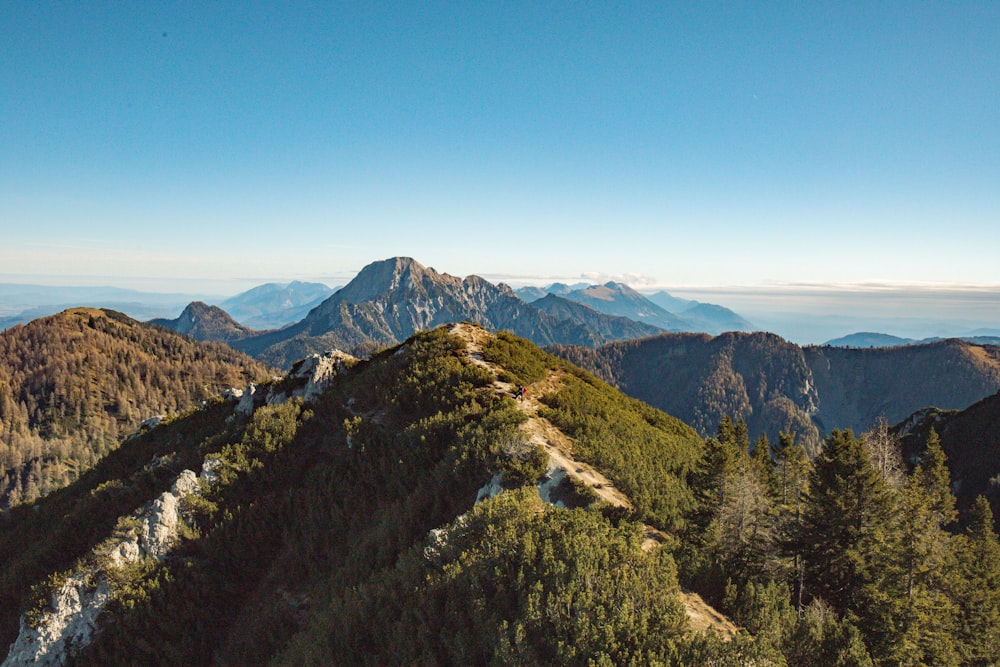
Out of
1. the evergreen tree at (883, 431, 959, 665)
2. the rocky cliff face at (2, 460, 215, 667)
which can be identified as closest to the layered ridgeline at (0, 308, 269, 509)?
the rocky cliff face at (2, 460, 215, 667)

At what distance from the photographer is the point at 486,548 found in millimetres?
17828

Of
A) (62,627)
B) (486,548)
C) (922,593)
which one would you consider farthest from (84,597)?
(922,593)

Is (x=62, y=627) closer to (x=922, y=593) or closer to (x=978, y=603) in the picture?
(x=922, y=593)

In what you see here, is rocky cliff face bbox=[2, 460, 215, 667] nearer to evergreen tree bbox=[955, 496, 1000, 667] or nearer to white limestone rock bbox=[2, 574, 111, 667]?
white limestone rock bbox=[2, 574, 111, 667]

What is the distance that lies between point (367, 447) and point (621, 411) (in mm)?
22787

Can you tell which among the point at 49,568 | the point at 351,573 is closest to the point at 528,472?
the point at 351,573

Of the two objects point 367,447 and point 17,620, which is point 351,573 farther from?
point 17,620

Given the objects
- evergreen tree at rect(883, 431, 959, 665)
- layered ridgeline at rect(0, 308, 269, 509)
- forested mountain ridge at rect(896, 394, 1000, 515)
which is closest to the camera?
evergreen tree at rect(883, 431, 959, 665)

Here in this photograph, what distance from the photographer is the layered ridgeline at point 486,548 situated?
1557 cm

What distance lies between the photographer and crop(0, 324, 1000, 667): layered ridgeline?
51.1 ft

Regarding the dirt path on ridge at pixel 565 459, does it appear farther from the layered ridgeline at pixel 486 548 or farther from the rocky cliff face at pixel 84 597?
the rocky cliff face at pixel 84 597

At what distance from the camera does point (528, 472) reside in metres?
26.2

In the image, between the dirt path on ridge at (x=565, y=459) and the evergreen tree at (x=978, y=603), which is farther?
the evergreen tree at (x=978, y=603)

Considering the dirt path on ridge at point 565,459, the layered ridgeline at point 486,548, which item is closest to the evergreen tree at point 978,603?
the layered ridgeline at point 486,548
